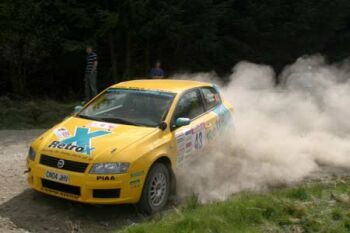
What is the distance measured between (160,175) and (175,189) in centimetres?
63

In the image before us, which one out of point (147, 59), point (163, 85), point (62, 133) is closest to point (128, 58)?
point (147, 59)

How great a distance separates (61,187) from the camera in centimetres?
658

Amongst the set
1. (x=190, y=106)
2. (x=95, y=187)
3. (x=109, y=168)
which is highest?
(x=190, y=106)

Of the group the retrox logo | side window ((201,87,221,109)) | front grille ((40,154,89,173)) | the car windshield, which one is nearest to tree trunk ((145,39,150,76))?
side window ((201,87,221,109))

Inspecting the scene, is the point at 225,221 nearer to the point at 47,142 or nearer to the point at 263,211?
the point at 263,211

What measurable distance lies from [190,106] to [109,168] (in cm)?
226

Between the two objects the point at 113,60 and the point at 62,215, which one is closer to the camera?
the point at 62,215

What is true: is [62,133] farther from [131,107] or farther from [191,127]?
[191,127]

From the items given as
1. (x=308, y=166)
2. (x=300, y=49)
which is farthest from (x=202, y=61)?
(x=308, y=166)

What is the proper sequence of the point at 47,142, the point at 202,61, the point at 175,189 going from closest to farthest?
the point at 47,142 < the point at 175,189 < the point at 202,61

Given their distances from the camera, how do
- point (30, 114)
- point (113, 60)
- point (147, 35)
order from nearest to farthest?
point (30, 114)
point (147, 35)
point (113, 60)

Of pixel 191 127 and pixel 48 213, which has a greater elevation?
pixel 191 127

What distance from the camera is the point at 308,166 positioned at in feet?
31.7

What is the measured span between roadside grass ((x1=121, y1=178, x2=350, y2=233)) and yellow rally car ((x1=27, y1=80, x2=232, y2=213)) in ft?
1.85
